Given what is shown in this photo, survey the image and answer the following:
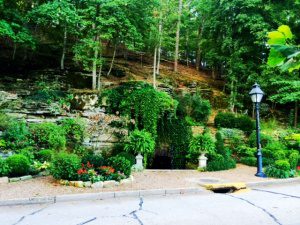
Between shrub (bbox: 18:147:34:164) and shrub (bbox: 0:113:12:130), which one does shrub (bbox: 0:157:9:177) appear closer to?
shrub (bbox: 18:147:34:164)

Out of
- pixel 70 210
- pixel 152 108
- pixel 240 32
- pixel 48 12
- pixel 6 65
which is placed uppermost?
pixel 240 32

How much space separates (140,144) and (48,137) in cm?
410

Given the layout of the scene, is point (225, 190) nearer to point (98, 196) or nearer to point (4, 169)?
point (98, 196)

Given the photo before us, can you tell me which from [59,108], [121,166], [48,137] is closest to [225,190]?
[121,166]

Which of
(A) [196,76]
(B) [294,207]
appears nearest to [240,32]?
(A) [196,76]

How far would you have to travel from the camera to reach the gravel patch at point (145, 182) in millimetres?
7895

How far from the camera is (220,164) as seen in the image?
1280 cm

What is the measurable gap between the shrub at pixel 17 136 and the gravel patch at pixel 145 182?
3.27 metres

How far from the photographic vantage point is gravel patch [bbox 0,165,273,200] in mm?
7895

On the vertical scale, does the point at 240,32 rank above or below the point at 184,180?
above

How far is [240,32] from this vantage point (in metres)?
23.8

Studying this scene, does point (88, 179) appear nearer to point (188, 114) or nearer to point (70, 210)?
point (70, 210)

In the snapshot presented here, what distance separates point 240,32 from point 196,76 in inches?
239

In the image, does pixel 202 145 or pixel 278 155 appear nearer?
pixel 202 145
